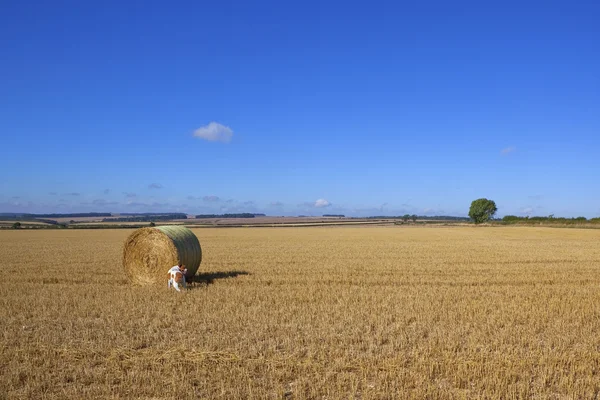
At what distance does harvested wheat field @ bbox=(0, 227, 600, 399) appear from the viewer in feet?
20.9

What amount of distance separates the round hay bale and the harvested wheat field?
0.68 m

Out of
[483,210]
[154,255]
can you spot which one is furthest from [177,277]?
[483,210]

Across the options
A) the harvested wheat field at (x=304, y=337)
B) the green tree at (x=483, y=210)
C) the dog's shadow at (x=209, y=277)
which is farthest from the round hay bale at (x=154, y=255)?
the green tree at (x=483, y=210)

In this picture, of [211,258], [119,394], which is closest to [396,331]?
[119,394]

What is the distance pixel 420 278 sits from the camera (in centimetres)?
1574

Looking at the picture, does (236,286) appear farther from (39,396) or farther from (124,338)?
(39,396)

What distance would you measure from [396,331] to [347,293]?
396 centimetres

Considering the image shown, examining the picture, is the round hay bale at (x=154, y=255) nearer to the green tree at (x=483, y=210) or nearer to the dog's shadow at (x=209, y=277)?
the dog's shadow at (x=209, y=277)

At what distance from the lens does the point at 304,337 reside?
8578 millimetres

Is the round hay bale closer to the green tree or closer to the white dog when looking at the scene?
the white dog

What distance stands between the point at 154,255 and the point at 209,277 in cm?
199

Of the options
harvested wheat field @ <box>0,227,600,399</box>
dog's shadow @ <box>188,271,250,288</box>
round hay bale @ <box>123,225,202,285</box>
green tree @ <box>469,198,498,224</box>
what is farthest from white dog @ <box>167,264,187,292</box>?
green tree @ <box>469,198,498,224</box>

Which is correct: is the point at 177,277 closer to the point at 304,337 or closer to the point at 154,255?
the point at 154,255

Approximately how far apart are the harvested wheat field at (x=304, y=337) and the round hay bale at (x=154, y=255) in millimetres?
679
